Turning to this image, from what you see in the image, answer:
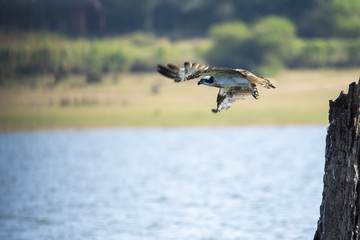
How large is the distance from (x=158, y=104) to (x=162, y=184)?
22.1 metres

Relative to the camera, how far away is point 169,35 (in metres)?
73.6

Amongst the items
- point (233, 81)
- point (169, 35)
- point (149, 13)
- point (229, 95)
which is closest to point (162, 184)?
point (229, 95)

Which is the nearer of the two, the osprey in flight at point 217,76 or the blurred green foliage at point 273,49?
the osprey in flight at point 217,76

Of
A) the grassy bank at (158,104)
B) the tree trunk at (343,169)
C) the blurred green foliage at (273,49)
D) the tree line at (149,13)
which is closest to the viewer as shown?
the tree trunk at (343,169)

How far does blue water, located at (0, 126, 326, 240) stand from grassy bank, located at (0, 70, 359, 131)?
117 centimetres

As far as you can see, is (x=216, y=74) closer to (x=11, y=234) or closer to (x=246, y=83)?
(x=246, y=83)

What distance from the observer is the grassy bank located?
48.8m

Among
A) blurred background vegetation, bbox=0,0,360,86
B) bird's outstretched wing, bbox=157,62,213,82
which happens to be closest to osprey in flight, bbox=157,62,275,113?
bird's outstretched wing, bbox=157,62,213,82

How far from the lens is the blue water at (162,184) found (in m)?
19.9

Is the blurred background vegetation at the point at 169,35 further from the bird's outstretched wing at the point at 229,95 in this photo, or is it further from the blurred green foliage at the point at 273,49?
the bird's outstretched wing at the point at 229,95

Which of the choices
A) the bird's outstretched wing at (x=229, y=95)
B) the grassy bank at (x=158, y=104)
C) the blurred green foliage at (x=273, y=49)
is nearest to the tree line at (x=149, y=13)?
the blurred green foliage at (x=273, y=49)

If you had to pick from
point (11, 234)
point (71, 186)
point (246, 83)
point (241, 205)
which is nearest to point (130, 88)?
point (71, 186)

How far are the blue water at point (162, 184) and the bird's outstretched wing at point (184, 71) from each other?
832 cm

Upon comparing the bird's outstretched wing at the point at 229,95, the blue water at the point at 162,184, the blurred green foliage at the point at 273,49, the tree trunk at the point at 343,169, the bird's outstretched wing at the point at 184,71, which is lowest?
the blue water at the point at 162,184
